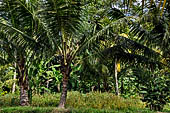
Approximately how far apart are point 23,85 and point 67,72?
217cm

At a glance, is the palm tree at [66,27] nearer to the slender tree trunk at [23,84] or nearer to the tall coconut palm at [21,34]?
the tall coconut palm at [21,34]

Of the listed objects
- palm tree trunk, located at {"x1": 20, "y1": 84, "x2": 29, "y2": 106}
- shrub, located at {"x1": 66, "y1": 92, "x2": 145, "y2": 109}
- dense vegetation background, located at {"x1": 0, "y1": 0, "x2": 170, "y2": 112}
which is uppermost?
dense vegetation background, located at {"x1": 0, "y1": 0, "x2": 170, "y2": 112}

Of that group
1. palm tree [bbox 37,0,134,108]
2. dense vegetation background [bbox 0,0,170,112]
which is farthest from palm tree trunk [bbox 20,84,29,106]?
palm tree [bbox 37,0,134,108]

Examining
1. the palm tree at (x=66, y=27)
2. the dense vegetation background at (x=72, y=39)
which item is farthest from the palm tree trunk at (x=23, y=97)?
the palm tree at (x=66, y=27)

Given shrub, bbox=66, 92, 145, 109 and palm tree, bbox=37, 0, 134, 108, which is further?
shrub, bbox=66, 92, 145, 109

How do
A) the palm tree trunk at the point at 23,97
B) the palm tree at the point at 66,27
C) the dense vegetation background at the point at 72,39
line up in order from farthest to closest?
the palm tree trunk at the point at 23,97
the dense vegetation background at the point at 72,39
the palm tree at the point at 66,27

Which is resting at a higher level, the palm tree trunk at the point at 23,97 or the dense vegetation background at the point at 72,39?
the dense vegetation background at the point at 72,39

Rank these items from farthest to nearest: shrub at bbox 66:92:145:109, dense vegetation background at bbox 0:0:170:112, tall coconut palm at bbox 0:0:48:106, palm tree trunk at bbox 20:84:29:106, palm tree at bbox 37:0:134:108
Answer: shrub at bbox 66:92:145:109, palm tree trunk at bbox 20:84:29:106, tall coconut palm at bbox 0:0:48:106, dense vegetation background at bbox 0:0:170:112, palm tree at bbox 37:0:134:108

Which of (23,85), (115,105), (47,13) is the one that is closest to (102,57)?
(115,105)

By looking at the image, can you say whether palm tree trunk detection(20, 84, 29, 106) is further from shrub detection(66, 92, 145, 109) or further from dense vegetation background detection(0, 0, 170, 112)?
shrub detection(66, 92, 145, 109)

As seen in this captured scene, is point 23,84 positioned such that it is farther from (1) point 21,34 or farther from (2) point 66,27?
(2) point 66,27

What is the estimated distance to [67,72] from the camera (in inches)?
303

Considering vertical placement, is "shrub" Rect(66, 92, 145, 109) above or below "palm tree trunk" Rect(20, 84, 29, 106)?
below

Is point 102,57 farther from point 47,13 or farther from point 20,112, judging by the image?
point 20,112
